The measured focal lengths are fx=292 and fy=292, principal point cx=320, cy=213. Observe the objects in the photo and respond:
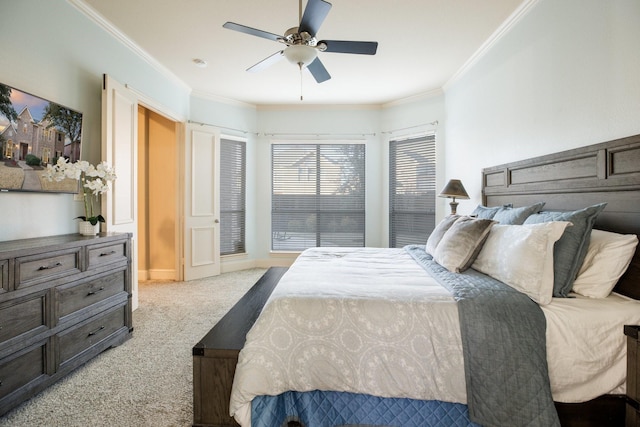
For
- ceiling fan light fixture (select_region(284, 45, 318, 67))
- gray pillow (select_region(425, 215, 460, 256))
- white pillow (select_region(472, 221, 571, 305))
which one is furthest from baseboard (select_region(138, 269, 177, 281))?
white pillow (select_region(472, 221, 571, 305))

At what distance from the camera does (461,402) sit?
1.29 meters

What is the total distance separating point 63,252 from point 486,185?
375 centimetres

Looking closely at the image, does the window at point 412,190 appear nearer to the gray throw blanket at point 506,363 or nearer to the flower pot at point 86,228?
the gray throw blanket at point 506,363

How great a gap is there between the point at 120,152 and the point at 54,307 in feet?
5.35

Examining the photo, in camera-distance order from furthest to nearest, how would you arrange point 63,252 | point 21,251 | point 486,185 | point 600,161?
point 486,185, point 63,252, point 600,161, point 21,251

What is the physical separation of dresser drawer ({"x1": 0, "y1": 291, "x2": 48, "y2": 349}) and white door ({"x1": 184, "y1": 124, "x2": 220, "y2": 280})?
2.45 meters

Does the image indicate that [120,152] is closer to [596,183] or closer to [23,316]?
[23,316]

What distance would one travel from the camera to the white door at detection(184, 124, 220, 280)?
425 centimetres

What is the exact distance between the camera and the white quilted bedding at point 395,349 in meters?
1.30

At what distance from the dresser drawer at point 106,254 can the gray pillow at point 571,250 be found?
2954 mm

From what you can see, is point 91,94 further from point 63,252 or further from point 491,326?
point 491,326

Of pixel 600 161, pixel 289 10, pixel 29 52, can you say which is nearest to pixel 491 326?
pixel 600 161

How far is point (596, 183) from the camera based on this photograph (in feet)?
5.99

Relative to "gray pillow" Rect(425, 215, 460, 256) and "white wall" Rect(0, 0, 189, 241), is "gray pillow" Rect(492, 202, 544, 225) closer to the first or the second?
"gray pillow" Rect(425, 215, 460, 256)
